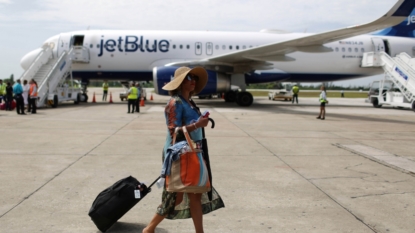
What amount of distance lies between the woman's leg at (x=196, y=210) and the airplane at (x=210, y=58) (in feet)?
48.5

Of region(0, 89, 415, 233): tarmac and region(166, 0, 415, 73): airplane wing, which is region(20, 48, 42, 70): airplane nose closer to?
region(166, 0, 415, 73): airplane wing

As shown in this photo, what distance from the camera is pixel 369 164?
6695 millimetres

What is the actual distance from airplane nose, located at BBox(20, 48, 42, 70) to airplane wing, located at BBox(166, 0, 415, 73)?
7799 millimetres

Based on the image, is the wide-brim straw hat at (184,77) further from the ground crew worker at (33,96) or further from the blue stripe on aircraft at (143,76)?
the blue stripe on aircraft at (143,76)

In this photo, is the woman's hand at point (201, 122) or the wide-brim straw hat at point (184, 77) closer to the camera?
Answer: the woman's hand at point (201, 122)

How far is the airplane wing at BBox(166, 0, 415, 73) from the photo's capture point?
13.0 m

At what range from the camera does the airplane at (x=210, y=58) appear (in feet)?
62.9

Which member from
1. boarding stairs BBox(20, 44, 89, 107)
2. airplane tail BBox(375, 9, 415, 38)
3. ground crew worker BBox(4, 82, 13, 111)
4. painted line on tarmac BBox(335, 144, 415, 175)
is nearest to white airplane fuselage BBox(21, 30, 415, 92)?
boarding stairs BBox(20, 44, 89, 107)

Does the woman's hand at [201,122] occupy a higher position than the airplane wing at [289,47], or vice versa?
the airplane wing at [289,47]

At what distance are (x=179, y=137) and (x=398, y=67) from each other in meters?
20.4

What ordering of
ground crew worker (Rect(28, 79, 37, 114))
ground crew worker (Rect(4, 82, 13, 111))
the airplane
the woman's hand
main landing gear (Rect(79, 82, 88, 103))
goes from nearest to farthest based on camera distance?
the woman's hand, ground crew worker (Rect(28, 79, 37, 114)), ground crew worker (Rect(4, 82, 13, 111)), the airplane, main landing gear (Rect(79, 82, 88, 103))

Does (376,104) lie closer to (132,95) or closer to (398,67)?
(398,67)

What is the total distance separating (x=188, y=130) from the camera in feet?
10.3

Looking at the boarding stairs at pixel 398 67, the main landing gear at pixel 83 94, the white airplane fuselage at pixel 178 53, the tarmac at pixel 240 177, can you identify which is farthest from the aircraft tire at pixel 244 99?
the tarmac at pixel 240 177
